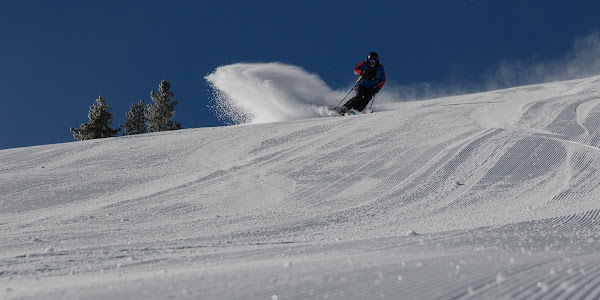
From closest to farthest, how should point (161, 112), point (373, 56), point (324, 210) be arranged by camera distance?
point (324, 210)
point (373, 56)
point (161, 112)

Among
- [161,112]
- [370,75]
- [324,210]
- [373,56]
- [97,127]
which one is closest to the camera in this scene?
[324,210]

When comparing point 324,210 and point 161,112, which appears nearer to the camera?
point 324,210

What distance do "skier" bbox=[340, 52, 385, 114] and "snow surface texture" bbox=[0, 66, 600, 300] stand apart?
423cm

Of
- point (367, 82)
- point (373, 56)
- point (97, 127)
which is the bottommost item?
point (367, 82)

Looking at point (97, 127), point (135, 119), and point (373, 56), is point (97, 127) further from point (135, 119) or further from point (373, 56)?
point (373, 56)

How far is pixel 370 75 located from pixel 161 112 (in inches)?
1190

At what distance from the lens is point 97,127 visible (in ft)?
125

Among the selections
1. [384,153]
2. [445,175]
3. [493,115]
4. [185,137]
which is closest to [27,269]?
[445,175]

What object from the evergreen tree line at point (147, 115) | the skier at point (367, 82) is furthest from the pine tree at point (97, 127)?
the skier at point (367, 82)

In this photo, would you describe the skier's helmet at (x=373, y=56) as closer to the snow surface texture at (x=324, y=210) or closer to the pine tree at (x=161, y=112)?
the snow surface texture at (x=324, y=210)

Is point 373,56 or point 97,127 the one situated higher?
Answer: point 97,127

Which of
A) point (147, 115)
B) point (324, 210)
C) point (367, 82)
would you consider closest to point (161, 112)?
point (147, 115)

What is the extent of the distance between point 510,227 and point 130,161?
761cm

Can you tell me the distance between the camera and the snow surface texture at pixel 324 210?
2.36m
